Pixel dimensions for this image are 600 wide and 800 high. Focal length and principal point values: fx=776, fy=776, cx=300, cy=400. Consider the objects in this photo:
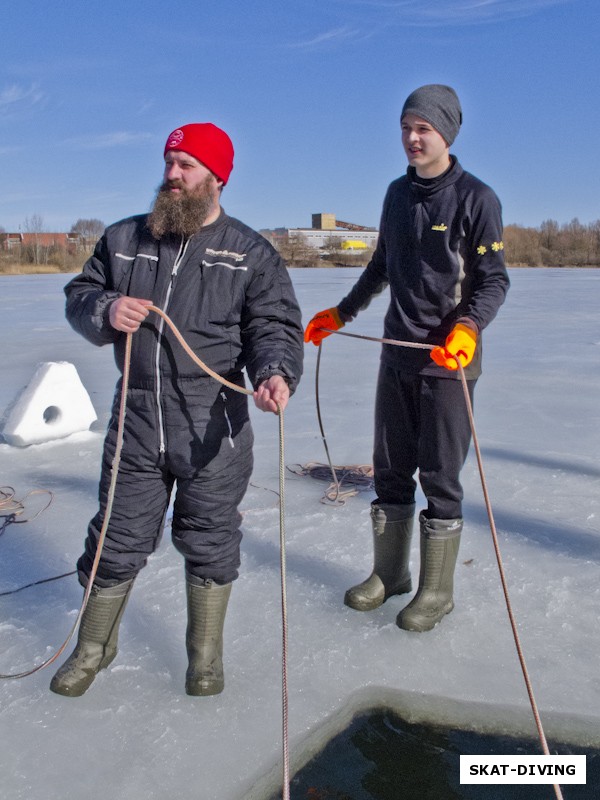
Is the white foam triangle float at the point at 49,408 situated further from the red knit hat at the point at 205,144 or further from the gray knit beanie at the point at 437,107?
the gray knit beanie at the point at 437,107

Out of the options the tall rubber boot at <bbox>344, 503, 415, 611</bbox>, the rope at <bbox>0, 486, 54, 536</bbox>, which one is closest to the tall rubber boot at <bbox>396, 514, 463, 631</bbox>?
the tall rubber boot at <bbox>344, 503, 415, 611</bbox>

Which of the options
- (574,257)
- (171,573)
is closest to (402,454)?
(171,573)

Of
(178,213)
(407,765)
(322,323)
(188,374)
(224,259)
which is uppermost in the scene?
(178,213)

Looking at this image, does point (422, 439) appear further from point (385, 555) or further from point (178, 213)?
point (178, 213)

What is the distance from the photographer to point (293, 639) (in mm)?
2643

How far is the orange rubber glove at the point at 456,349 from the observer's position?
7.94 ft

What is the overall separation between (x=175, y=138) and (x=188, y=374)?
2.35 feet

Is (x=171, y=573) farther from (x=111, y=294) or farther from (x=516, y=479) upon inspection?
(x=516, y=479)

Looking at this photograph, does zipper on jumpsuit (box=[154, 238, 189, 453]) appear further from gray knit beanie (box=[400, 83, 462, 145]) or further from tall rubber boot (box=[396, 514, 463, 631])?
tall rubber boot (box=[396, 514, 463, 631])

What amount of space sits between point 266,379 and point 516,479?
7.98 ft

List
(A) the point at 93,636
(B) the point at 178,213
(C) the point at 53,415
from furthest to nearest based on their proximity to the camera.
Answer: (C) the point at 53,415 < (A) the point at 93,636 < (B) the point at 178,213

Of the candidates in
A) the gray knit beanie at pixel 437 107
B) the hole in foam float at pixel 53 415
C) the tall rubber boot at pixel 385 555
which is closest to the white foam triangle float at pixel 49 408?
the hole in foam float at pixel 53 415

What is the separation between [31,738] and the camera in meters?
2.12

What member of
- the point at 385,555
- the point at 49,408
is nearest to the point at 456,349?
the point at 385,555
